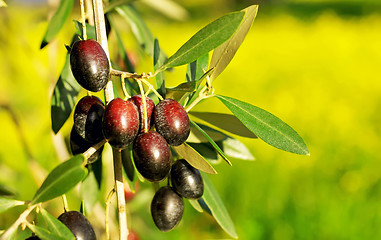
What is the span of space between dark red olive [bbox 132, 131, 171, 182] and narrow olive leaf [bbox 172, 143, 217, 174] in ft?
0.12

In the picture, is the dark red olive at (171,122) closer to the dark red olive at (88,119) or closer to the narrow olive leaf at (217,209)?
the dark red olive at (88,119)

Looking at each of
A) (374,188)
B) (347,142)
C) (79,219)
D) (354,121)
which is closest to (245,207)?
(374,188)

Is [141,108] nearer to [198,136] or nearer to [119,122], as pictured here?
[119,122]

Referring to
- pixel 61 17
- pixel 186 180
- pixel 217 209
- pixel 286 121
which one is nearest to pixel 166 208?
pixel 186 180

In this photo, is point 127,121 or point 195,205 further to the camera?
point 195,205

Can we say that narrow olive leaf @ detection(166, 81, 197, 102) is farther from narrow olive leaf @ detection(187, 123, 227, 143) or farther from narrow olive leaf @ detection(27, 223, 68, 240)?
narrow olive leaf @ detection(27, 223, 68, 240)

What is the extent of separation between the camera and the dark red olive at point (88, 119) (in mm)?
528

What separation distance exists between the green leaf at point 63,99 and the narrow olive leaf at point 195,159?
0.25 m

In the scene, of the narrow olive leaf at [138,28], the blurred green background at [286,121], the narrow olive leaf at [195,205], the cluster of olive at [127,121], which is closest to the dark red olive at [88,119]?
the cluster of olive at [127,121]

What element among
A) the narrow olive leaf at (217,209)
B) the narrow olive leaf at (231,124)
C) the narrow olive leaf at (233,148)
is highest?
the narrow olive leaf at (231,124)

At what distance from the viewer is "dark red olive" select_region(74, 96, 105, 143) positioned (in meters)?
0.53

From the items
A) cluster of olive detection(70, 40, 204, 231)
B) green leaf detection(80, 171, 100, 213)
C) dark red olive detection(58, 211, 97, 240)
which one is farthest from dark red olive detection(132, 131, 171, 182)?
green leaf detection(80, 171, 100, 213)

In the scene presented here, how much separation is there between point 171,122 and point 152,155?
0.04 m

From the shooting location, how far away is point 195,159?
0.55 metres
